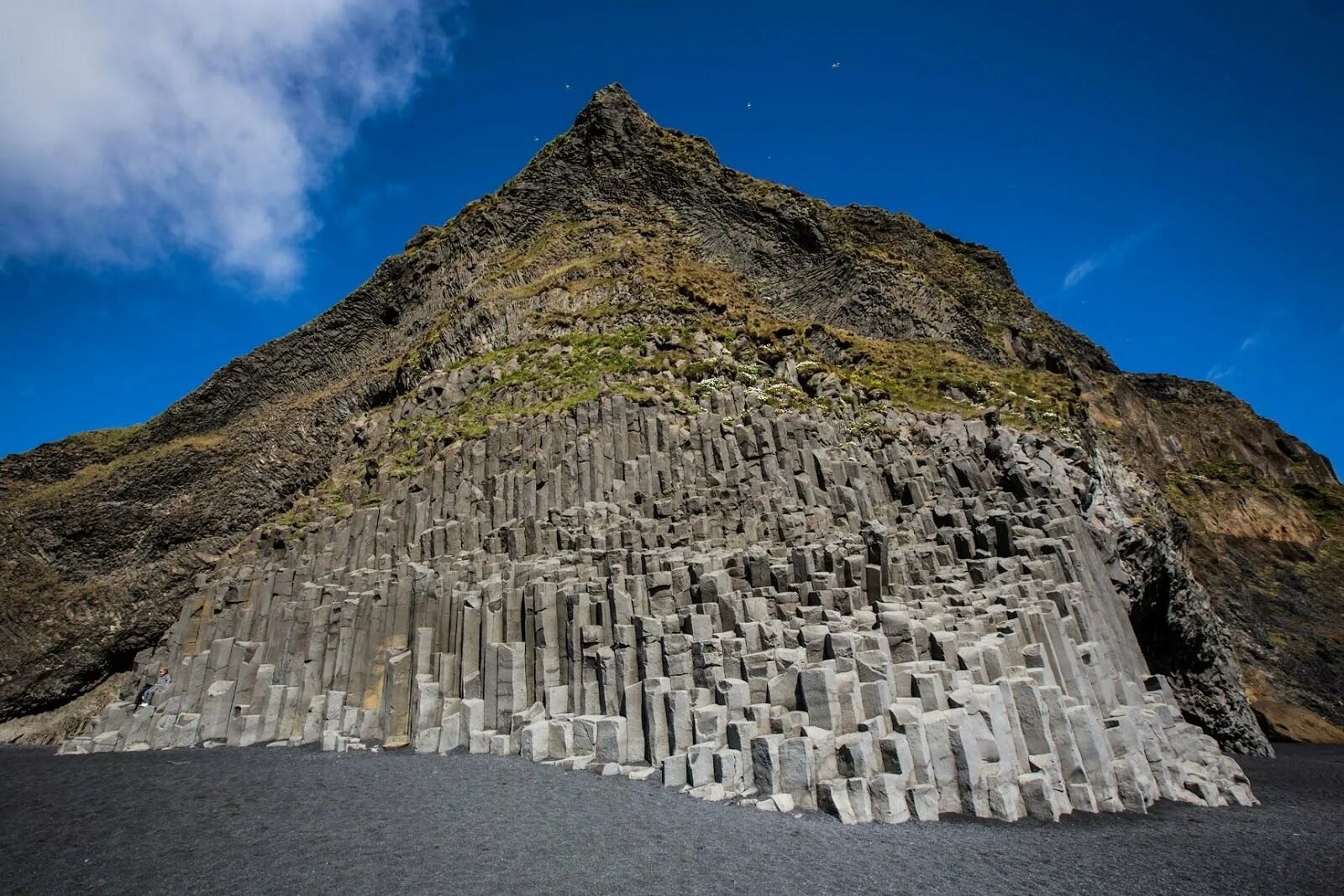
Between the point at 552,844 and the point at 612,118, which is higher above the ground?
the point at 612,118

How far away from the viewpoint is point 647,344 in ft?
75.5

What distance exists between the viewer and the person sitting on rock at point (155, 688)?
1592 centimetres

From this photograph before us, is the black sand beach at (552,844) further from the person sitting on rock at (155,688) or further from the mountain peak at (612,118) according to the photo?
the mountain peak at (612,118)

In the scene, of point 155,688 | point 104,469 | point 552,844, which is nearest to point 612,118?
point 104,469

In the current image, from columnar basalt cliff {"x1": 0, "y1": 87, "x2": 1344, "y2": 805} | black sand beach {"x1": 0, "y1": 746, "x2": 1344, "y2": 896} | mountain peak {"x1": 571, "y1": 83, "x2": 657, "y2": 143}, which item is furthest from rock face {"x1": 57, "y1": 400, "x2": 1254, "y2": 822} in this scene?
mountain peak {"x1": 571, "y1": 83, "x2": 657, "y2": 143}

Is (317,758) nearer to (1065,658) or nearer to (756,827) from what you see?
(756,827)

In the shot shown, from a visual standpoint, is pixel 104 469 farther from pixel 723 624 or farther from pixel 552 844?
pixel 552 844

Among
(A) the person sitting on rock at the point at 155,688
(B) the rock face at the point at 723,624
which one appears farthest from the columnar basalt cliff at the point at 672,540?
(A) the person sitting on rock at the point at 155,688

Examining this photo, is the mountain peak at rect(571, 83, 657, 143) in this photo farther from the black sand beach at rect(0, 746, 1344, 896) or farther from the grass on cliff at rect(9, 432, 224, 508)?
the black sand beach at rect(0, 746, 1344, 896)

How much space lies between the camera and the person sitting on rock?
1592 cm

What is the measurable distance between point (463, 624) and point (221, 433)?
29.7 metres

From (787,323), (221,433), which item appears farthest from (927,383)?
(221,433)

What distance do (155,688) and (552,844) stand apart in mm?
13624

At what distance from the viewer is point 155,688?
16047mm
